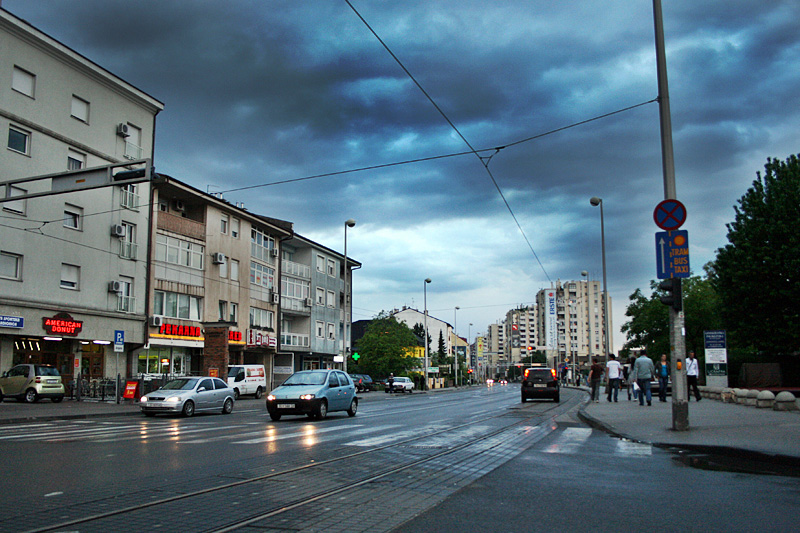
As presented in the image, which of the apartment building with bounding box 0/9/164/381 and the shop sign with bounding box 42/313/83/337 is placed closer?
the apartment building with bounding box 0/9/164/381

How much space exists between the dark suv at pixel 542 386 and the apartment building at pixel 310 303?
2445 centimetres

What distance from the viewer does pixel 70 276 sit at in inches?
1275

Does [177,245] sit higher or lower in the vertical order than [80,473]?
higher

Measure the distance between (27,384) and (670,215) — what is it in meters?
26.2

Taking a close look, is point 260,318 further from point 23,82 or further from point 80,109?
point 23,82

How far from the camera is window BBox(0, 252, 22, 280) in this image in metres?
28.8

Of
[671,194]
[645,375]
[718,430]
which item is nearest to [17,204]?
[645,375]

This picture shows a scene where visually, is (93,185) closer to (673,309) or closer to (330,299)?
(673,309)

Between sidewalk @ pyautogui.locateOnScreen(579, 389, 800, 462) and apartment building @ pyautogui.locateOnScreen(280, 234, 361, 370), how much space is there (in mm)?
37416

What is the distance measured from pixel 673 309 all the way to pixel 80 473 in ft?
34.6

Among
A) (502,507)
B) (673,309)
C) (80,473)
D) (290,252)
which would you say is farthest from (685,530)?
(290,252)

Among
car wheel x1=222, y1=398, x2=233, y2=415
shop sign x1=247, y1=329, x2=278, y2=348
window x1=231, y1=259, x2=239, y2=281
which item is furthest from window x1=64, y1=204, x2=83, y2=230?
shop sign x1=247, y1=329, x2=278, y2=348

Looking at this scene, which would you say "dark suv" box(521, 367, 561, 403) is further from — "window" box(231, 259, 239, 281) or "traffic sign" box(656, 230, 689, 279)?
"window" box(231, 259, 239, 281)

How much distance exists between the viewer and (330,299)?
63.0 m
